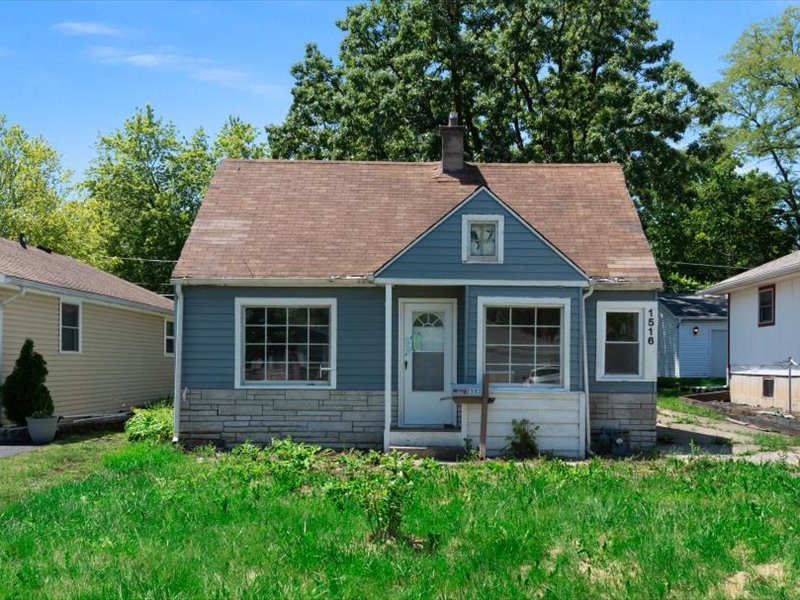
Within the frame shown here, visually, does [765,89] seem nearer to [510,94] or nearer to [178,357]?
[510,94]

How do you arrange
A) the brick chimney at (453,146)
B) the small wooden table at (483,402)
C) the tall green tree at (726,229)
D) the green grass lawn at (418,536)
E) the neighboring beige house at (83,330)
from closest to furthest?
the green grass lawn at (418,536)
the small wooden table at (483,402)
the brick chimney at (453,146)
the neighboring beige house at (83,330)
the tall green tree at (726,229)

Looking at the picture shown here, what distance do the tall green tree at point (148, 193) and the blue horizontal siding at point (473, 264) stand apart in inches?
1193

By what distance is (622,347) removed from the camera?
13586 mm

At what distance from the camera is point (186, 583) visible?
5996 mm

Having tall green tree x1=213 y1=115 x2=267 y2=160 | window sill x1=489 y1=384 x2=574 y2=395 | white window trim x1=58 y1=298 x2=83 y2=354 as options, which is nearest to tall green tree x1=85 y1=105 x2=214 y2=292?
tall green tree x1=213 y1=115 x2=267 y2=160

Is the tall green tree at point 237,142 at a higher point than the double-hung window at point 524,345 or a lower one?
higher

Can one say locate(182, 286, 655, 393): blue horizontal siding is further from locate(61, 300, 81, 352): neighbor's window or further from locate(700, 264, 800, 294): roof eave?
locate(700, 264, 800, 294): roof eave

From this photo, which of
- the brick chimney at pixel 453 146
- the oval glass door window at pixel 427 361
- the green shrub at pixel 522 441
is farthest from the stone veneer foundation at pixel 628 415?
the brick chimney at pixel 453 146

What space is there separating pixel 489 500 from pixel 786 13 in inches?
1481

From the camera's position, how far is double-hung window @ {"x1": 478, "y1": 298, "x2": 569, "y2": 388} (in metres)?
13.2

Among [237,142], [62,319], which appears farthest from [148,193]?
[62,319]

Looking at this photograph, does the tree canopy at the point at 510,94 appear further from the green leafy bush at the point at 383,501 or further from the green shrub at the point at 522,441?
the green leafy bush at the point at 383,501

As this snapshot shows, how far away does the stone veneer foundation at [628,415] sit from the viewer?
13.4 m

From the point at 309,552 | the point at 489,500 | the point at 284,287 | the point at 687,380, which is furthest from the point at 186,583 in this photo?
the point at 687,380
